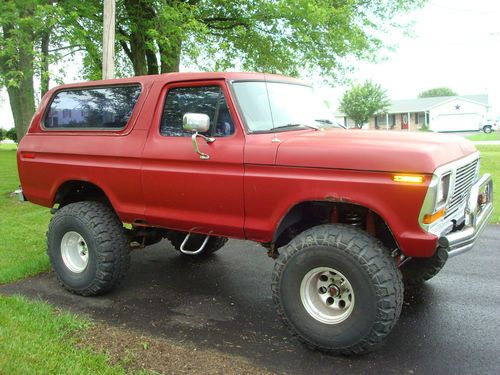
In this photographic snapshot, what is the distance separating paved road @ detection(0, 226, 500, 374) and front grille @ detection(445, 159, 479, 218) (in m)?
1.01

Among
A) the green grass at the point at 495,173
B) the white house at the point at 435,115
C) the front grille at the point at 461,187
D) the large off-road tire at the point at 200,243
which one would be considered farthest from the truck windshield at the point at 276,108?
the white house at the point at 435,115

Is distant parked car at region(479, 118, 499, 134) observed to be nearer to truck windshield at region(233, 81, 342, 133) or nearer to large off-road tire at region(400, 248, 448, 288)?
large off-road tire at region(400, 248, 448, 288)

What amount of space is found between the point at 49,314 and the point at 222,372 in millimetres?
1802

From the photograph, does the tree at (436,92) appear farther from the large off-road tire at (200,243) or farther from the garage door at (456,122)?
the large off-road tire at (200,243)

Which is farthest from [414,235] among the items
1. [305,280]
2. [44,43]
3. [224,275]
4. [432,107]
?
[432,107]

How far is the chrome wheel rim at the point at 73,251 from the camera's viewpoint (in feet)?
16.2

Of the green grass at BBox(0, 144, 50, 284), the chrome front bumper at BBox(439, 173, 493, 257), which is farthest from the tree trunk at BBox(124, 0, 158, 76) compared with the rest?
the chrome front bumper at BBox(439, 173, 493, 257)

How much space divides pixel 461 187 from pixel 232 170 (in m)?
1.76

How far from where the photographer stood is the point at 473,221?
3.81 metres

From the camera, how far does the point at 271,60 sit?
530 inches

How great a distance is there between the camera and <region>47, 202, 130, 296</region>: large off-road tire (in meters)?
4.64

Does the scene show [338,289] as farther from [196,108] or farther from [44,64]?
[44,64]

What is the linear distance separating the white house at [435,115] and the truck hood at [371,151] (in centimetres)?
5193

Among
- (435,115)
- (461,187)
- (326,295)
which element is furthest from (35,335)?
(435,115)
